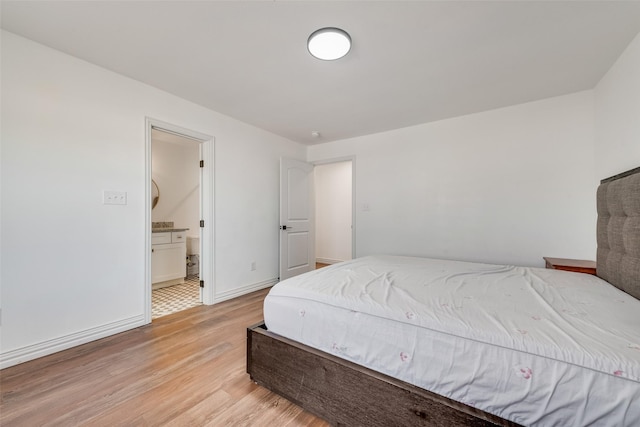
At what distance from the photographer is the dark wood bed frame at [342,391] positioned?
1.00 meters

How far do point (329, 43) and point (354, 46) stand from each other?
21 cm

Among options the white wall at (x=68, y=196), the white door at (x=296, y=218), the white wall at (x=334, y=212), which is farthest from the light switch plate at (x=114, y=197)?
the white wall at (x=334, y=212)

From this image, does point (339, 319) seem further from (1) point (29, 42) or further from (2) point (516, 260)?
(1) point (29, 42)

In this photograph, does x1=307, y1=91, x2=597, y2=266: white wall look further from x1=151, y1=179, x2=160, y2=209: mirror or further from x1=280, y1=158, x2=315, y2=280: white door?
x1=151, y1=179, x2=160, y2=209: mirror

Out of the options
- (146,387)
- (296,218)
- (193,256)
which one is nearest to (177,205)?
(193,256)

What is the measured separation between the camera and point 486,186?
9.87 feet

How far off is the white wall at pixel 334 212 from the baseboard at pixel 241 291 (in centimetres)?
191

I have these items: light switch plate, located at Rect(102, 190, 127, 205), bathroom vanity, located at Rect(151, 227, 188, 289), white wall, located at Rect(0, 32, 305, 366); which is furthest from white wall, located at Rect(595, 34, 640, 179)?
bathroom vanity, located at Rect(151, 227, 188, 289)

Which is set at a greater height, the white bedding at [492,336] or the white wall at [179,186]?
the white wall at [179,186]

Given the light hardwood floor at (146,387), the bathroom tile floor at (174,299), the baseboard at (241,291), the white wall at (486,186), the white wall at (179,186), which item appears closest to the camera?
the light hardwood floor at (146,387)

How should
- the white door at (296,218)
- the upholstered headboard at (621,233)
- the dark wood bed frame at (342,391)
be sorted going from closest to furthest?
the dark wood bed frame at (342,391), the upholstered headboard at (621,233), the white door at (296,218)

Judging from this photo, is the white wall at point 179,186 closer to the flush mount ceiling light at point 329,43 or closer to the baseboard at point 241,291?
the baseboard at point 241,291

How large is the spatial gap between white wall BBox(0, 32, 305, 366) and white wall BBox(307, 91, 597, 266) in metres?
2.73

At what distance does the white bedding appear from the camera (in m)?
0.83
